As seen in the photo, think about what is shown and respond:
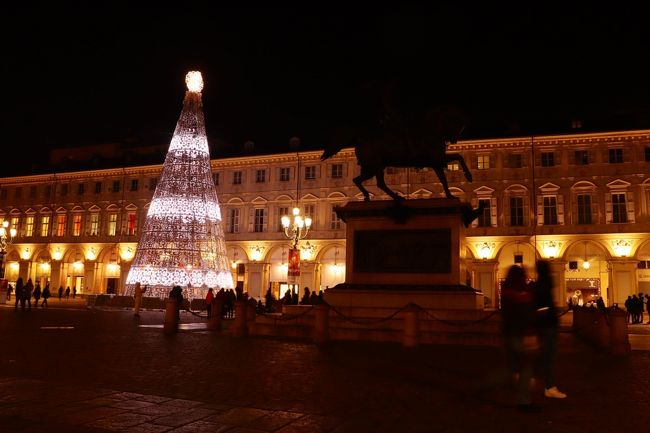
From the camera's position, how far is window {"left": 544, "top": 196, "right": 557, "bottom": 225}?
40.5 meters

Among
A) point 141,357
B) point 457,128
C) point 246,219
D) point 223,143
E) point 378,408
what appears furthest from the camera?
point 223,143

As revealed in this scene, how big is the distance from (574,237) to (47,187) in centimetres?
4675

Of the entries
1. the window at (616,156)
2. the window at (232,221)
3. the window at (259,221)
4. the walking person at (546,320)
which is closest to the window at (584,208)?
the window at (616,156)

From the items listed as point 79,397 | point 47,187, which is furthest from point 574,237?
point 47,187

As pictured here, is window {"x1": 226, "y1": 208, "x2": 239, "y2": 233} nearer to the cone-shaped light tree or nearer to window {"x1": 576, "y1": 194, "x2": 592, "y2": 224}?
the cone-shaped light tree

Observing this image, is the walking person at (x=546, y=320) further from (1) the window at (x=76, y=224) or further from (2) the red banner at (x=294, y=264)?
(1) the window at (x=76, y=224)

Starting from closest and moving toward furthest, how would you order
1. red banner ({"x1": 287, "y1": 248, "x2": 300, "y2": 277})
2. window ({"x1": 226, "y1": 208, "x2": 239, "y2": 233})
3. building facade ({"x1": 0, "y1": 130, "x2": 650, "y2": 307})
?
1. red banner ({"x1": 287, "y1": 248, "x2": 300, "y2": 277})
2. building facade ({"x1": 0, "y1": 130, "x2": 650, "y2": 307})
3. window ({"x1": 226, "y1": 208, "x2": 239, "y2": 233})

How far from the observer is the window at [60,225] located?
56.4 metres

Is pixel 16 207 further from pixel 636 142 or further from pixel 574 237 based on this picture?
pixel 636 142

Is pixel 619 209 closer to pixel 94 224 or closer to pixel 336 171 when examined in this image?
pixel 336 171

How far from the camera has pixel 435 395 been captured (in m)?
7.05

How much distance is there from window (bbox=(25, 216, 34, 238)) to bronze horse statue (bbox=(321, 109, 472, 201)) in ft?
168

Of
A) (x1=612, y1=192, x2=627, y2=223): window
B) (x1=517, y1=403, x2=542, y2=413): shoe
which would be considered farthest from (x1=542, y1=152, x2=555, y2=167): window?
(x1=517, y1=403, x2=542, y2=413): shoe

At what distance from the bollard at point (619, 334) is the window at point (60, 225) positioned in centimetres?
5325
